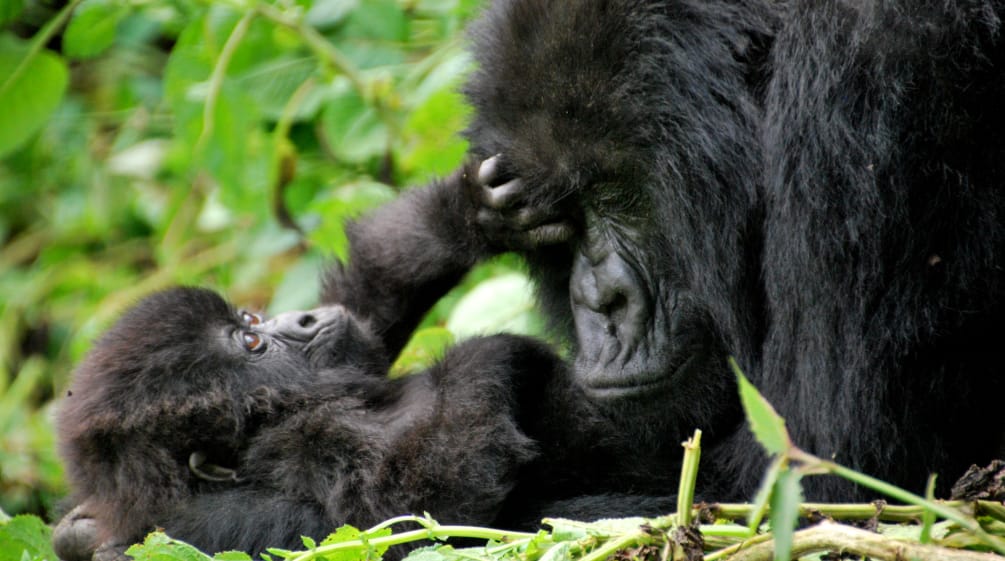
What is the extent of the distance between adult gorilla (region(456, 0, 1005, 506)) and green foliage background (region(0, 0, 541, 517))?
0.56m

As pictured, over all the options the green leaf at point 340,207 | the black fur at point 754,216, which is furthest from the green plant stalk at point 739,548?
the green leaf at point 340,207

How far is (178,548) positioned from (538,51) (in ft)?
3.58

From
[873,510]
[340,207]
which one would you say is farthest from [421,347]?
[873,510]

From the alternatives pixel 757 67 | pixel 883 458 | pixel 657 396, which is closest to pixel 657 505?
pixel 657 396

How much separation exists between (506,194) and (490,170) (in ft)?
0.19

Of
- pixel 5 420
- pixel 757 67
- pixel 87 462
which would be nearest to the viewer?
pixel 757 67

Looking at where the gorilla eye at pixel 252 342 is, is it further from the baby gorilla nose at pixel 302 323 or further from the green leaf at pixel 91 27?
the green leaf at pixel 91 27

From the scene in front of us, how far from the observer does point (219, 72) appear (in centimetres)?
346

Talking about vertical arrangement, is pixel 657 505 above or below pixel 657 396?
below

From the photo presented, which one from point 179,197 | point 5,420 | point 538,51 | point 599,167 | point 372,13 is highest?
point 538,51

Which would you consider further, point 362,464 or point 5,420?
point 5,420

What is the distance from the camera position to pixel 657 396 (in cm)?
227

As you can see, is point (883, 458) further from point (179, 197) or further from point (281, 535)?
point (179, 197)

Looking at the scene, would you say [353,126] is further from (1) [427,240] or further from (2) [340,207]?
(1) [427,240]
